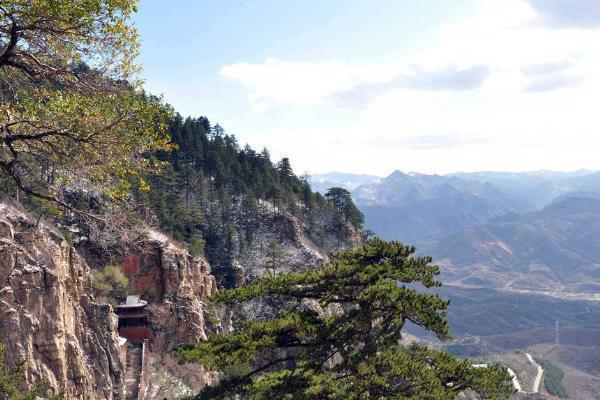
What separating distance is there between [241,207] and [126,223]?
82653 millimetres

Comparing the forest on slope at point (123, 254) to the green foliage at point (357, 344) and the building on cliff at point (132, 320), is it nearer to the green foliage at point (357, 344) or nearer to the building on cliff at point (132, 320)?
the green foliage at point (357, 344)

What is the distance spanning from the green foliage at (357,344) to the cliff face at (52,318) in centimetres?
2633

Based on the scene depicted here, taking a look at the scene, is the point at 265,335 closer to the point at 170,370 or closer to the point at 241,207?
the point at 170,370

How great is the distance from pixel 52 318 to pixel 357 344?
34.4 meters

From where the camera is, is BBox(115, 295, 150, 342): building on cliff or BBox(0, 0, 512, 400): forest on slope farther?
BBox(115, 295, 150, 342): building on cliff

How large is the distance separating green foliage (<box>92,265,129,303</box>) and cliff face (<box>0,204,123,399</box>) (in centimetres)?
526

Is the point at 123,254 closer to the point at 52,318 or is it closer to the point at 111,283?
the point at 52,318

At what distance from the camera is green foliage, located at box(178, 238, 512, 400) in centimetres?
1531

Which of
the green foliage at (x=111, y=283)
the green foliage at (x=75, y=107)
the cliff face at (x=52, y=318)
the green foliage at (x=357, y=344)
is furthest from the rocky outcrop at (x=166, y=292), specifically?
the green foliage at (x=75, y=107)

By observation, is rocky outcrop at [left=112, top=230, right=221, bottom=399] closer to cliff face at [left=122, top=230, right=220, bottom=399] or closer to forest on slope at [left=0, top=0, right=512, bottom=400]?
cliff face at [left=122, top=230, right=220, bottom=399]

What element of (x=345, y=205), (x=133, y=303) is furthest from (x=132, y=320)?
(x=345, y=205)

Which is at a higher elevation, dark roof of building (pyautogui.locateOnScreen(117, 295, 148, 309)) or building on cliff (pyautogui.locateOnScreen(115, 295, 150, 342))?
dark roof of building (pyautogui.locateOnScreen(117, 295, 148, 309))

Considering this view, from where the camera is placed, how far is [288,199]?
9944 cm

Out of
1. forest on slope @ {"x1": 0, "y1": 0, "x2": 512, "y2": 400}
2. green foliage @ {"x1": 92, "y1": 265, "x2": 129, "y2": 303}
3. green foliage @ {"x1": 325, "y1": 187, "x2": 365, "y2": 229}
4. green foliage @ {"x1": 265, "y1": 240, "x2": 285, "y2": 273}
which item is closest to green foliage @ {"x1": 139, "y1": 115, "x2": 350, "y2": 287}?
green foliage @ {"x1": 325, "y1": 187, "x2": 365, "y2": 229}
